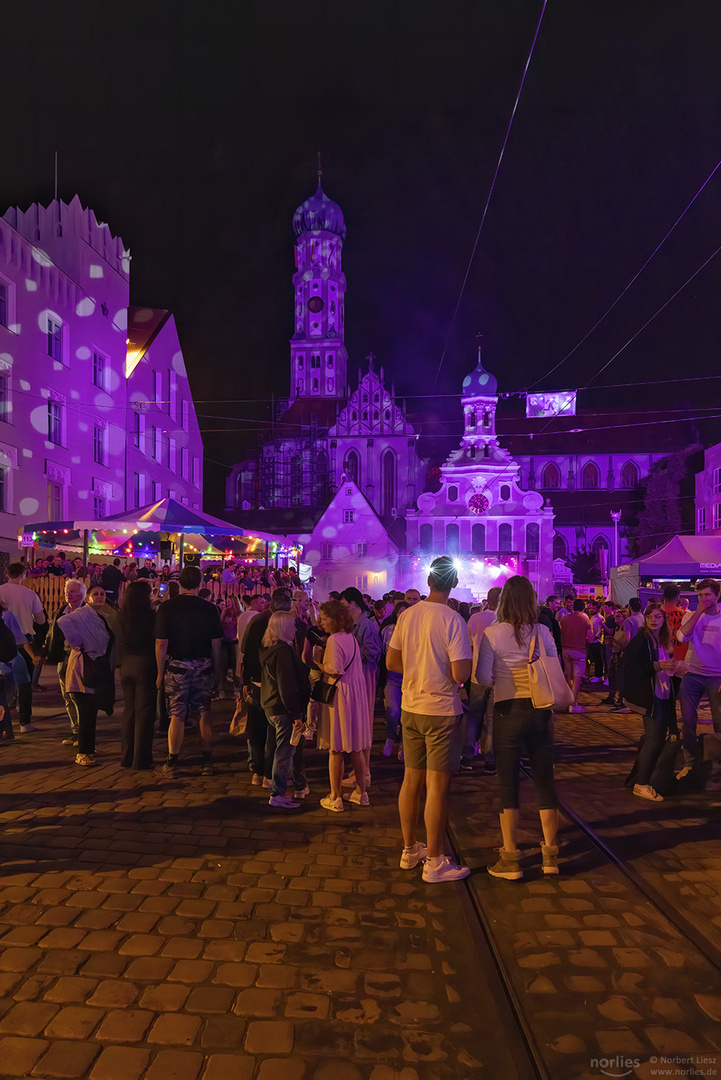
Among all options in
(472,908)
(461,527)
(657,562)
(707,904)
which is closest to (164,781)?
(472,908)

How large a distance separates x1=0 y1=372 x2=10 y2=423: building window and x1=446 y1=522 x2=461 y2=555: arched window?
40.4 metres

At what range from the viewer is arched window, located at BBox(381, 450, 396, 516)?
2654 inches

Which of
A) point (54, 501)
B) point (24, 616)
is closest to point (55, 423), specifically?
point (54, 501)

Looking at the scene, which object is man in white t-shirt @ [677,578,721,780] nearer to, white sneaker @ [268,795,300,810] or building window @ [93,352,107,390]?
white sneaker @ [268,795,300,810]

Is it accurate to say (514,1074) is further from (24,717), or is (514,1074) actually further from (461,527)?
(461,527)

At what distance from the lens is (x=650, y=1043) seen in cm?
287

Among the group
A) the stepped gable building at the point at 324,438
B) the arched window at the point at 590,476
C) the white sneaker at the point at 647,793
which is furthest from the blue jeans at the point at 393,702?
the arched window at the point at 590,476

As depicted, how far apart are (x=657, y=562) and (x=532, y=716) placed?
16666 mm

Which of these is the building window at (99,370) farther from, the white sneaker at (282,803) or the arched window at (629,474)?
the arched window at (629,474)

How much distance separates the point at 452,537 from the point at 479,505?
3411 mm

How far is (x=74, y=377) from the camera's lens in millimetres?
25453

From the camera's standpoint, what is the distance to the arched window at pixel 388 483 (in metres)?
67.4

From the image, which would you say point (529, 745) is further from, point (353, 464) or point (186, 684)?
point (353, 464)

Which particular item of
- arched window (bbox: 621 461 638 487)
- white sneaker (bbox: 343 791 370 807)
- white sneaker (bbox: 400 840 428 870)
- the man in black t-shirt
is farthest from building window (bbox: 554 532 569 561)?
white sneaker (bbox: 400 840 428 870)
